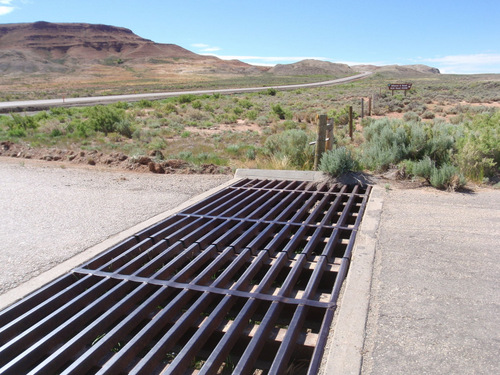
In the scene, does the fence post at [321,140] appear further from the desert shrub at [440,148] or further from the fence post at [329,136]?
the desert shrub at [440,148]

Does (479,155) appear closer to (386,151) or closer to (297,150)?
(386,151)

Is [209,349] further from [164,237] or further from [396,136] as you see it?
[396,136]

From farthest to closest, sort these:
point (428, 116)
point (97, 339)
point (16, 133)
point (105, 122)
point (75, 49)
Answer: point (75, 49) → point (428, 116) → point (105, 122) → point (16, 133) → point (97, 339)

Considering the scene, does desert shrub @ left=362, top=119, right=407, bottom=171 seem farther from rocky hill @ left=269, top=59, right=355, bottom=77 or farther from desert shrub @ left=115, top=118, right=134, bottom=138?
rocky hill @ left=269, top=59, right=355, bottom=77

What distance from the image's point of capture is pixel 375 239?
446 cm

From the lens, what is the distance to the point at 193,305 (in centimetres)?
324

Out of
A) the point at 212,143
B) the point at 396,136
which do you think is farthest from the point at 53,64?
the point at 396,136

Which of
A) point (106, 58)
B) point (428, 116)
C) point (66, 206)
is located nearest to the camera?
point (66, 206)

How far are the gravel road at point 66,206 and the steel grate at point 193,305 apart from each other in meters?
0.54

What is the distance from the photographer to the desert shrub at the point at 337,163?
6957 millimetres

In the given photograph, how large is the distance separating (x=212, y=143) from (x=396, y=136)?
274 inches

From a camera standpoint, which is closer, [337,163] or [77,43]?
[337,163]

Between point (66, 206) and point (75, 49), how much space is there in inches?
5250

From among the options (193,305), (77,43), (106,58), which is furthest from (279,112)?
(77,43)
